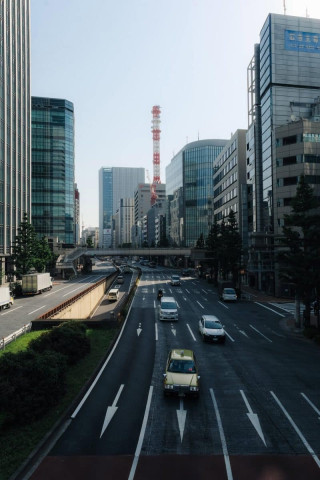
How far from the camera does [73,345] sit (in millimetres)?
24375

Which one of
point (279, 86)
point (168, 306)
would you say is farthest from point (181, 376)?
point (279, 86)

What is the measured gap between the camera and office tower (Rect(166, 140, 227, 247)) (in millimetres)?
167000

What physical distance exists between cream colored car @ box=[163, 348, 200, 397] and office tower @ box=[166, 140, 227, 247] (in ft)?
477

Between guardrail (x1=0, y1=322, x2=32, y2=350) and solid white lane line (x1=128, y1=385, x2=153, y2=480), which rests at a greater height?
guardrail (x1=0, y1=322, x2=32, y2=350)

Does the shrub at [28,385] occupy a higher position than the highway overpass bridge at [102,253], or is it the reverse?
the highway overpass bridge at [102,253]

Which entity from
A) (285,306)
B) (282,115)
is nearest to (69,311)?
(285,306)

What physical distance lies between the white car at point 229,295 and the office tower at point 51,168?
88.1 meters

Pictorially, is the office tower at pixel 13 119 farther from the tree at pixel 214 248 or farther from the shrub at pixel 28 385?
the shrub at pixel 28 385

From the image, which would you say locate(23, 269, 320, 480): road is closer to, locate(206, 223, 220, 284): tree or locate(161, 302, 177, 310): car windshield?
locate(161, 302, 177, 310): car windshield

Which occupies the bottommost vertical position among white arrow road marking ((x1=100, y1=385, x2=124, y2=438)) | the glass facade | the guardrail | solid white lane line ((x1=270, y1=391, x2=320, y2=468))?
Answer: solid white lane line ((x1=270, y1=391, x2=320, y2=468))

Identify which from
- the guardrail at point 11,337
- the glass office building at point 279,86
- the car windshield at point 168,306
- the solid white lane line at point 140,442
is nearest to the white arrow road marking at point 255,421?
the solid white lane line at point 140,442

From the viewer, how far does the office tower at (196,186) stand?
167m

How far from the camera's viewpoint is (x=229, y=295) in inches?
2271

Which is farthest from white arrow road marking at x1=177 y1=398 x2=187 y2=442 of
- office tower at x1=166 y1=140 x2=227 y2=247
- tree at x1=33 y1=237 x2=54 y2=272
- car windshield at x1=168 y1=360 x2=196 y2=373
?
office tower at x1=166 y1=140 x2=227 y2=247
